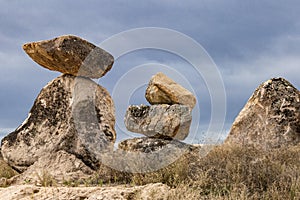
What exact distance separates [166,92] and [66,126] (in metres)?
2.58

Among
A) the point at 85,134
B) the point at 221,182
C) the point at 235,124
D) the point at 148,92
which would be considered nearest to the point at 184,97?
the point at 148,92

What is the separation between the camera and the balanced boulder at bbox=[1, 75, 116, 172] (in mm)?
8695

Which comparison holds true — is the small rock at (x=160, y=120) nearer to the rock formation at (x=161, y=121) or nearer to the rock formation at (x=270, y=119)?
the rock formation at (x=161, y=121)

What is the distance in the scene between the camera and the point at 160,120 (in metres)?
9.88

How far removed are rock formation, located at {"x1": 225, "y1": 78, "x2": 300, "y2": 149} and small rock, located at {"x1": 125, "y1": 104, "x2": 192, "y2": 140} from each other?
1.60m

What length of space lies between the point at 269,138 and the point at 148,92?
324 centimetres

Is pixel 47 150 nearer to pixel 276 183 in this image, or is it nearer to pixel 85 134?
pixel 85 134

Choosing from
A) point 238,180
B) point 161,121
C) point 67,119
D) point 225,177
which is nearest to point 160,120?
point 161,121

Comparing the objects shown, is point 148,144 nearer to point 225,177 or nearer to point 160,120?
point 160,120

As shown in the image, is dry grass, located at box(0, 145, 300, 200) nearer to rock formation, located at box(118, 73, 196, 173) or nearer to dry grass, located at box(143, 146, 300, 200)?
dry grass, located at box(143, 146, 300, 200)

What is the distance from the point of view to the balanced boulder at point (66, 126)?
870 centimetres

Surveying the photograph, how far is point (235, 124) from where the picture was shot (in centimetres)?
1152

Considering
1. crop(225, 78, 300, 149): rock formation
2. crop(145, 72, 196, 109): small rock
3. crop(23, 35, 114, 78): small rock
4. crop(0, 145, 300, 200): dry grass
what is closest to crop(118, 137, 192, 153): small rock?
crop(145, 72, 196, 109): small rock

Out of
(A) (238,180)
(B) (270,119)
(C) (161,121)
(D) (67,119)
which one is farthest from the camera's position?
(B) (270,119)
